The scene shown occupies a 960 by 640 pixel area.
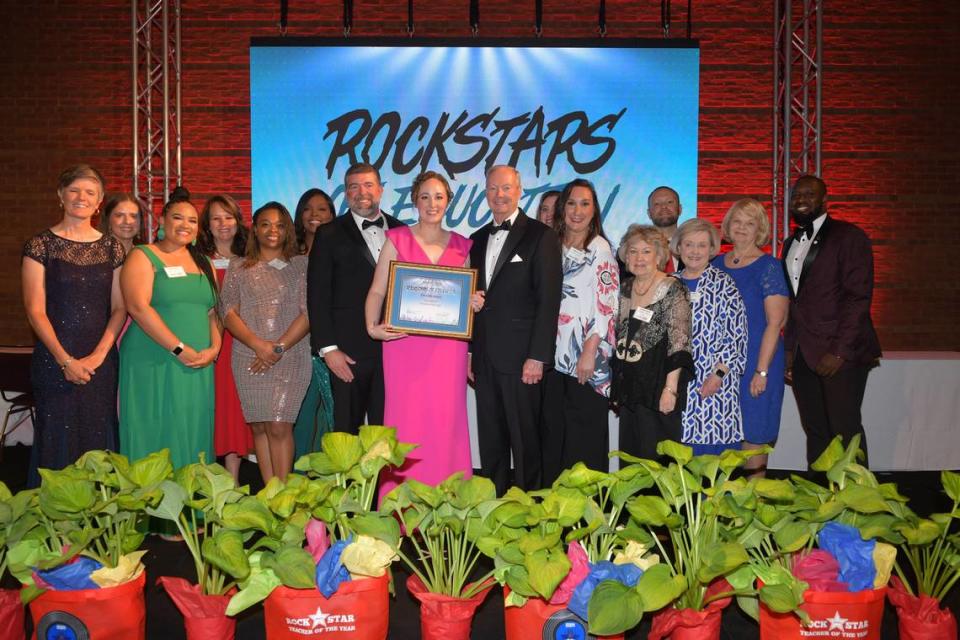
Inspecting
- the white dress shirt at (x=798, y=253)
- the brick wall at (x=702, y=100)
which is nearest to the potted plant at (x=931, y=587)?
the white dress shirt at (x=798, y=253)

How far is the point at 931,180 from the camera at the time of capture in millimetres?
8258

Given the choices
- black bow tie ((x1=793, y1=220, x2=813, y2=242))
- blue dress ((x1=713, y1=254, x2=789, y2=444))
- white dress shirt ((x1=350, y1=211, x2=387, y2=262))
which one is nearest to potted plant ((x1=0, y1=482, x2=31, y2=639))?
white dress shirt ((x1=350, y1=211, x2=387, y2=262))

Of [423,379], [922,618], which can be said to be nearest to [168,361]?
[423,379]

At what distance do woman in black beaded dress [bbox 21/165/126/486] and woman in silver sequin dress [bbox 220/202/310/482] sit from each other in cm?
60

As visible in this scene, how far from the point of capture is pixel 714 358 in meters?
3.97

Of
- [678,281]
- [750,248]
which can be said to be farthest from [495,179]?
[750,248]

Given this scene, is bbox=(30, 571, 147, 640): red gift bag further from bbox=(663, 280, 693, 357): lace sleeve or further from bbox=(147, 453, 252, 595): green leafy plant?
bbox=(663, 280, 693, 357): lace sleeve

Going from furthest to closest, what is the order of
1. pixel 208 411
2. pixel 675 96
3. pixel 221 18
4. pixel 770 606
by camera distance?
pixel 221 18 → pixel 675 96 → pixel 208 411 → pixel 770 606

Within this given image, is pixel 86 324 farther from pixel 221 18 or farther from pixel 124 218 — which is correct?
pixel 221 18

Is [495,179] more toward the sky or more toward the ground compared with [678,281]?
more toward the sky

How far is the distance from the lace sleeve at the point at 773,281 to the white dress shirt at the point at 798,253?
1.32 feet

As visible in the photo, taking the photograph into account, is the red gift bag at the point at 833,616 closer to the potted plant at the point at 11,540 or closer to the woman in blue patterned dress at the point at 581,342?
the woman in blue patterned dress at the point at 581,342

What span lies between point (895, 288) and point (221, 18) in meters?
6.92

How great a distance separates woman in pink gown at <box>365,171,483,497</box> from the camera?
13.0 ft
